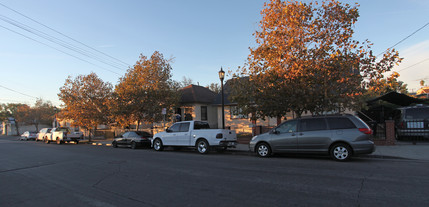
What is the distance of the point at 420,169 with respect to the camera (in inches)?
294

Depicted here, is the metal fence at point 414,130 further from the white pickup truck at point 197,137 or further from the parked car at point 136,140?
the parked car at point 136,140

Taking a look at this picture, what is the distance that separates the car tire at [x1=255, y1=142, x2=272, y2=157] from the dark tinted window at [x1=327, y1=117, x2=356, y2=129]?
8.94ft

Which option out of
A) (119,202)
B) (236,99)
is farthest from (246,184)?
(236,99)

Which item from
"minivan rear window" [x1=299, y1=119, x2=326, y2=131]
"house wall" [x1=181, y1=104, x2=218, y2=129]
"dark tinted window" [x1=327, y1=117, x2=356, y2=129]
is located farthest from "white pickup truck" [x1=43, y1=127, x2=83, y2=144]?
"dark tinted window" [x1=327, y1=117, x2=356, y2=129]

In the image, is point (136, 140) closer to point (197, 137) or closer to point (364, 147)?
point (197, 137)

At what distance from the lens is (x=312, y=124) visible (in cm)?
998

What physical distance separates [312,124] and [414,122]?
7.46 m

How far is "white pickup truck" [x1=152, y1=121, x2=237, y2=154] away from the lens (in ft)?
40.8

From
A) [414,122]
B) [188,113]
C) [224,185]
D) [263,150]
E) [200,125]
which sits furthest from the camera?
[188,113]

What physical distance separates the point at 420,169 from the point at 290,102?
6195 mm

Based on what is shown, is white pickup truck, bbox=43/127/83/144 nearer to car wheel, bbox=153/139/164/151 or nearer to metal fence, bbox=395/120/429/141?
car wheel, bbox=153/139/164/151

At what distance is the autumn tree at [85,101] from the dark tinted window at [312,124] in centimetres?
1915

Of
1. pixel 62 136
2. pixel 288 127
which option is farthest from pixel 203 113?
pixel 288 127

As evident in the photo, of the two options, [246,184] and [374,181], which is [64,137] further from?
[374,181]
